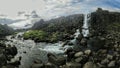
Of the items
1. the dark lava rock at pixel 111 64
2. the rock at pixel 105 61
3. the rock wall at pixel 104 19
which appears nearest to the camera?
the dark lava rock at pixel 111 64

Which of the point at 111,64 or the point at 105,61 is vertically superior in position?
the point at 105,61

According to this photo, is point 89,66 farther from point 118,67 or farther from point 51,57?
point 51,57

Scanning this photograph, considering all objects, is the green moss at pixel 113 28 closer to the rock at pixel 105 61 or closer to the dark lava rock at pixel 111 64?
the rock at pixel 105 61

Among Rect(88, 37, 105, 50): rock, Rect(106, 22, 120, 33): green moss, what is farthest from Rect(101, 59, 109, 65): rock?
Rect(106, 22, 120, 33): green moss

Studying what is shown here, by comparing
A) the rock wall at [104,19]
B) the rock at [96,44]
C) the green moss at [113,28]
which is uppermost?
→ the rock at [96,44]

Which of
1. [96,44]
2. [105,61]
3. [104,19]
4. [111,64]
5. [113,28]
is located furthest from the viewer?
[104,19]

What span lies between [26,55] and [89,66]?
2155 cm

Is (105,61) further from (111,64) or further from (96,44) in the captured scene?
(96,44)

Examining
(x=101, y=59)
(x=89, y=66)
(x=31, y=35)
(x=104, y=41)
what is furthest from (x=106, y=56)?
(x=31, y=35)

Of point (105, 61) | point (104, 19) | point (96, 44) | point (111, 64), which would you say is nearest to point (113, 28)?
point (104, 19)

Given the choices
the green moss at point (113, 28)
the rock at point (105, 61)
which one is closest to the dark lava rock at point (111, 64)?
the rock at point (105, 61)

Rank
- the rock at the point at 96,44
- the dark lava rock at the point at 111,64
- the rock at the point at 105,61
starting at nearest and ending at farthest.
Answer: the dark lava rock at the point at 111,64
the rock at the point at 105,61
the rock at the point at 96,44

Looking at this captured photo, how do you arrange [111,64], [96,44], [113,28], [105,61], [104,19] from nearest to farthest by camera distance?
[111,64]
[105,61]
[96,44]
[113,28]
[104,19]

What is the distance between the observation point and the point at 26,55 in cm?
7050
